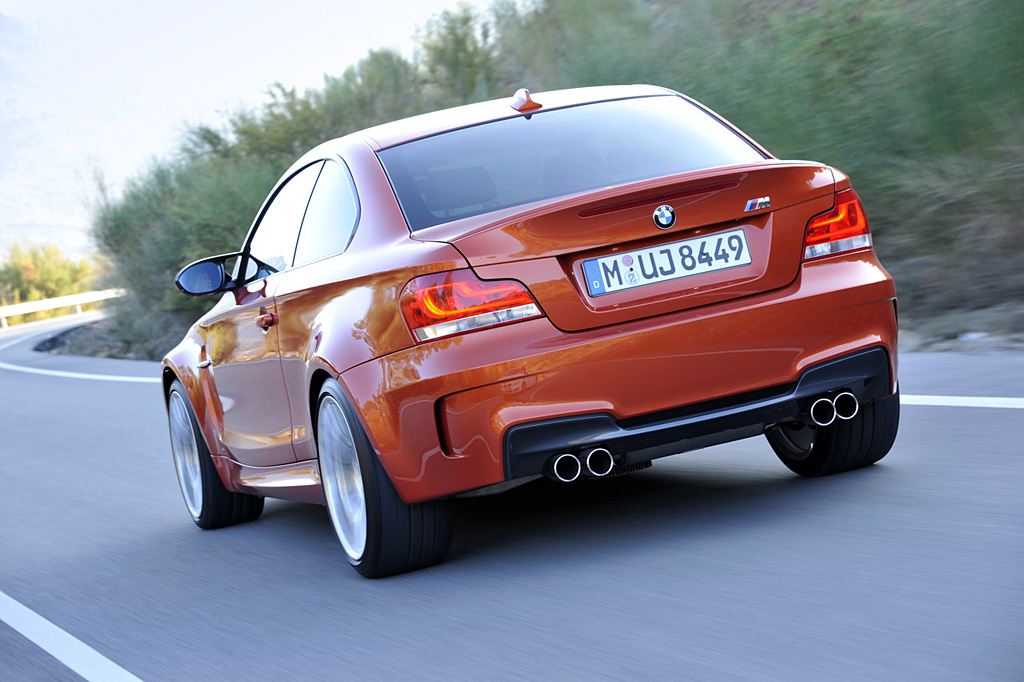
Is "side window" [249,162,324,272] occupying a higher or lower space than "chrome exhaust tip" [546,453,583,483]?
higher

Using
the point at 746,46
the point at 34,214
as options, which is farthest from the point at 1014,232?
the point at 34,214

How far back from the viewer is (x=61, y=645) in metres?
4.72

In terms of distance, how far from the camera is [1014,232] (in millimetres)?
9586

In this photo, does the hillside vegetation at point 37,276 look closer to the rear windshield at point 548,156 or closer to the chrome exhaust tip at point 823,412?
the rear windshield at point 548,156

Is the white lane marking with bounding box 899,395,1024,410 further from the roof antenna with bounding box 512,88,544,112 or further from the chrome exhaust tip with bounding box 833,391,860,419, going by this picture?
the roof antenna with bounding box 512,88,544,112

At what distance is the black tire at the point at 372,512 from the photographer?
178 inches

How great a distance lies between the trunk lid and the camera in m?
4.23

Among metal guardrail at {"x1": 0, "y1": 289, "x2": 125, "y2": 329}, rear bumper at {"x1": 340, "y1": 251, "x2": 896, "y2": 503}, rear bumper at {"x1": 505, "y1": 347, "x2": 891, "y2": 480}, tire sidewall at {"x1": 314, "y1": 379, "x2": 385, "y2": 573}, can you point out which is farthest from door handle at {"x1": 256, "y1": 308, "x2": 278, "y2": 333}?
metal guardrail at {"x1": 0, "y1": 289, "x2": 125, "y2": 329}

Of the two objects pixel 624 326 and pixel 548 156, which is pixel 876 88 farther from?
pixel 624 326

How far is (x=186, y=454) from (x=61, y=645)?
236cm

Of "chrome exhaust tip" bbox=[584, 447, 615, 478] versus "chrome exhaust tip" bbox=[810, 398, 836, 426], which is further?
"chrome exhaust tip" bbox=[810, 398, 836, 426]

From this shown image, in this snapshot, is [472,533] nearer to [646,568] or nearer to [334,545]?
[334,545]

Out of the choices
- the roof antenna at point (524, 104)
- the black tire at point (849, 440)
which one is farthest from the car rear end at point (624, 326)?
the roof antenna at point (524, 104)

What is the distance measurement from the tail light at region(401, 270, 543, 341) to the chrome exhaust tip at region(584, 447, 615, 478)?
0.48 m
